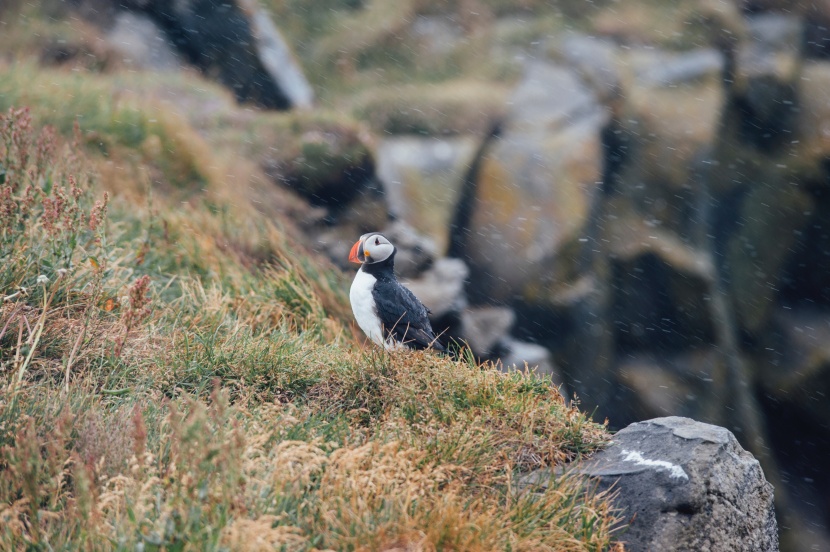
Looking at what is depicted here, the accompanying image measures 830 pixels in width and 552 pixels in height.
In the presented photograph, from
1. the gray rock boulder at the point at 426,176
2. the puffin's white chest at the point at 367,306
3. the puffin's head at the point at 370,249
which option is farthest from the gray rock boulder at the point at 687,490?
the gray rock boulder at the point at 426,176

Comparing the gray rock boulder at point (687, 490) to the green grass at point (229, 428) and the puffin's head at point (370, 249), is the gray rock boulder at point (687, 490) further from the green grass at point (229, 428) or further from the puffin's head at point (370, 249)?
the puffin's head at point (370, 249)

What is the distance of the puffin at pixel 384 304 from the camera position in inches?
184

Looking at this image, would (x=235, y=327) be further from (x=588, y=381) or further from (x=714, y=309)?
(x=714, y=309)

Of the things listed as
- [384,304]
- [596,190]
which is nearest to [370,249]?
[384,304]

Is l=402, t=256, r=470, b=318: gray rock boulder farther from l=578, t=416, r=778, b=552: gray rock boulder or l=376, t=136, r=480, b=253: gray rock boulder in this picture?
l=578, t=416, r=778, b=552: gray rock boulder

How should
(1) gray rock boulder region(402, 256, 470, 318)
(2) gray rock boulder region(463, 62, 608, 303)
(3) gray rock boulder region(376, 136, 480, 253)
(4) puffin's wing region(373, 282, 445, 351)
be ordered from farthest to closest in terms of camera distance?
(3) gray rock boulder region(376, 136, 480, 253) < (2) gray rock boulder region(463, 62, 608, 303) < (1) gray rock boulder region(402, 256, 470, 318) < (4) puffin's wing region(373, 282, 445, 351)

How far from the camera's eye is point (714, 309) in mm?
12180

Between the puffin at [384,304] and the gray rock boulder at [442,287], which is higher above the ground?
the puffin at [384,304]

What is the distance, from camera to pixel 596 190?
1280 centimetres

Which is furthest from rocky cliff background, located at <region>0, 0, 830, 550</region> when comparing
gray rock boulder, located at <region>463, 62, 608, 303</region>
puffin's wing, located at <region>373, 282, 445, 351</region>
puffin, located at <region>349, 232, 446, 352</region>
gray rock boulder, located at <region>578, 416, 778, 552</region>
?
gray rock boulder, located at <region>578, 416, 778, 552</region>

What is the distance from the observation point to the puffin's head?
15.4 ft

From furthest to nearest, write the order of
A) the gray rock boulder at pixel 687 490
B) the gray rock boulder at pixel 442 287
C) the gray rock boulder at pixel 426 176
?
the gray rock boulder at pixel 426 176 → the gray rock boulder at pixel 442 287 → the gray rock boulder at pixel 687 490

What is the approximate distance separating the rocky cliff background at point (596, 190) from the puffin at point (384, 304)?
534 centimetres

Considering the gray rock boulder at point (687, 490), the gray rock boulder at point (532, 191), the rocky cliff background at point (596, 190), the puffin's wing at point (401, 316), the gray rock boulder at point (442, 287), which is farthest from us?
the gray rock boulder at point (532, 191)
